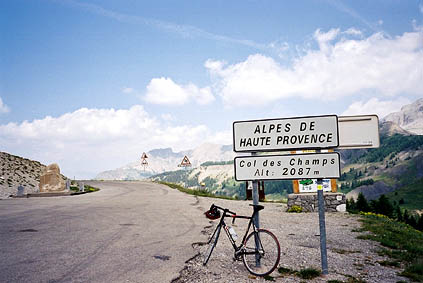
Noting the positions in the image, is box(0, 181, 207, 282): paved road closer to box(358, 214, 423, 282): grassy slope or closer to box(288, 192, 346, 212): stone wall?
box(358, 214, 423, 282): grassy slope

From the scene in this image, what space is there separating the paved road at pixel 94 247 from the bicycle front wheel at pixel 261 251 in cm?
151

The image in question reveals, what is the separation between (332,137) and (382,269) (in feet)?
10.4

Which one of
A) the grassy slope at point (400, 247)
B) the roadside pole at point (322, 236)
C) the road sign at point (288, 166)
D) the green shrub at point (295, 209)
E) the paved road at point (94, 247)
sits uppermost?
the road sign at point (288, 166)

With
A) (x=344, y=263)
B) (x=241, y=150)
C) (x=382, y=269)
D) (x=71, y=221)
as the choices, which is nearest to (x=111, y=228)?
(x=71, y=221)

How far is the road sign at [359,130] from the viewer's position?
27.0 ft

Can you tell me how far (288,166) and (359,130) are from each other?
107 inches

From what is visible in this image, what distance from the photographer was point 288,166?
23.3 ft

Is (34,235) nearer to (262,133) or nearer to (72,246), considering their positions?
(72,246)

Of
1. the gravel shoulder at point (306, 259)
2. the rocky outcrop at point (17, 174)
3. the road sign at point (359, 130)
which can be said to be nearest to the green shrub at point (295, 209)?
the gravel shoulder at point (306, 259)

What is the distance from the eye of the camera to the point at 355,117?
8695mm

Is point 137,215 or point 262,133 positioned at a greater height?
point 262,133

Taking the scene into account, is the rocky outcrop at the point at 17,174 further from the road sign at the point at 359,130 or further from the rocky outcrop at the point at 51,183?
the road sign at the point at 359,130

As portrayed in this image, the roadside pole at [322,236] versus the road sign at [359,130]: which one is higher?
the road sign at [359,130]

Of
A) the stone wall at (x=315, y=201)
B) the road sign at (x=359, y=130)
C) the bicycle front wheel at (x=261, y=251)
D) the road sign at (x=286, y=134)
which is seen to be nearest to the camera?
the bicycle front wheel at (x=261, y=251)
